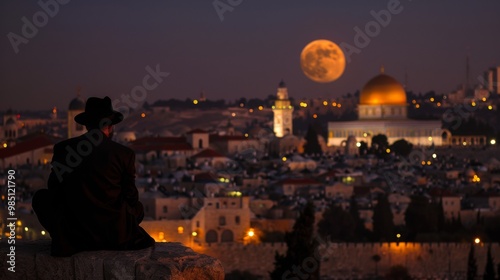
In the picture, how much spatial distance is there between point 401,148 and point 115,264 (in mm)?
60151

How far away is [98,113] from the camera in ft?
17.5

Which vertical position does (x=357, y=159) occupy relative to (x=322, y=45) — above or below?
below

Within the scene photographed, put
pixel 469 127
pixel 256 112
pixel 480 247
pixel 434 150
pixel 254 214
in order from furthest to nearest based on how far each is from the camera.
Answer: pixel 256 112 → pixel 469 127 → pixel 434 150 → pixel 254 214 → pixel 480 247

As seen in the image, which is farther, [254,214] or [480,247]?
[254,214]

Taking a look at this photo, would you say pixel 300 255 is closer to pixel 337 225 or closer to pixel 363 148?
pixel 337 225

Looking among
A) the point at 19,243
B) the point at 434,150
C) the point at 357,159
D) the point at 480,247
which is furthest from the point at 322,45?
the point at 19,243

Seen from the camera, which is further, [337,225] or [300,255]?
[337,225]

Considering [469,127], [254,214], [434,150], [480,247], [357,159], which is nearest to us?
[480,247]

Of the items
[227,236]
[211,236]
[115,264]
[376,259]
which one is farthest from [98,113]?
[227,236]

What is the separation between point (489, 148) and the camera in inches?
2746

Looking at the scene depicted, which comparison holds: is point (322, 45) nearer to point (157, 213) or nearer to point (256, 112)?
point (157, 213)

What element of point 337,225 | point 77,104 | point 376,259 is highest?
point 77,104

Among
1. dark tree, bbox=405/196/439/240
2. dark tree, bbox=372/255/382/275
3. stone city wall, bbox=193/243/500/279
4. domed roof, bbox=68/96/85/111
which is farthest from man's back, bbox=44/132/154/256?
domed roof, bbox=68/96/85/111

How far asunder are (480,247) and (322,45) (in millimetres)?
25104
